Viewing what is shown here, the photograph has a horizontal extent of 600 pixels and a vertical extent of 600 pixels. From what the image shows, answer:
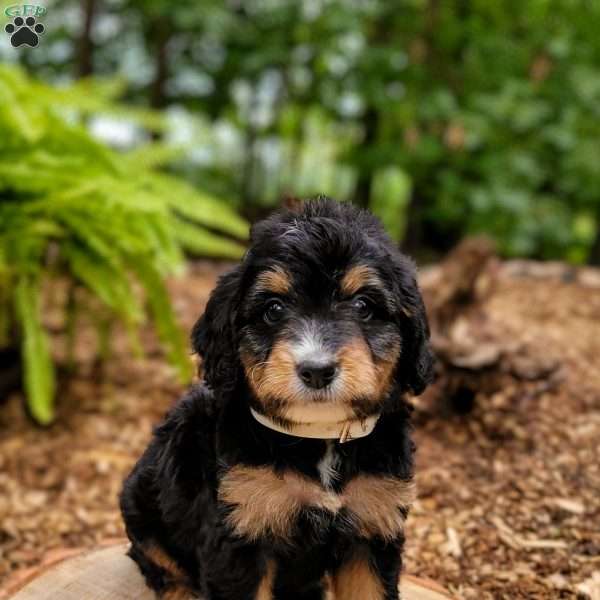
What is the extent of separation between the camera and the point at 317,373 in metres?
2.27

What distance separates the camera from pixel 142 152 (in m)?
6.42

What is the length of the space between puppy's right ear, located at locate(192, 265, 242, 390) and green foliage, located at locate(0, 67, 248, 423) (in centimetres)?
260

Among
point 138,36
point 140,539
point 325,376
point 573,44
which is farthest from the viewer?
point 138,36

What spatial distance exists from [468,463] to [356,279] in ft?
9.01

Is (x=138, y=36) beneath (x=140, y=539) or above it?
above

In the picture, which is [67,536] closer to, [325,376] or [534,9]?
[325,376]

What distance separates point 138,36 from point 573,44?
19.3 ft

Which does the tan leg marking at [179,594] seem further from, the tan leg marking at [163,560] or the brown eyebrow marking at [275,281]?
the brown eyebrow marking at [275,281]

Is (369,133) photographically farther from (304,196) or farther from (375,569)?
(375,569)

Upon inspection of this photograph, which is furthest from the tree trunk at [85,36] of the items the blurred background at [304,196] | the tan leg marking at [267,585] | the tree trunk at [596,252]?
the tan leg marking at [267,585]

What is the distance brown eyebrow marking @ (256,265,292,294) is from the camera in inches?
96.0

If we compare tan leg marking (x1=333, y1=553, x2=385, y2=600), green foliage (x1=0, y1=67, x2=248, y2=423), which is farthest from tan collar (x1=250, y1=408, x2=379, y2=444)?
green foliage (x1=0, y1=67, x2=248, y2=423)

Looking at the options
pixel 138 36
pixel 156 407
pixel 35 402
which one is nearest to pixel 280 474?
pixel 35 402

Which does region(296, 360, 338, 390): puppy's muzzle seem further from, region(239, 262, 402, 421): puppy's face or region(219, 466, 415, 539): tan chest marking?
region(219, 466, 415, 539): tan chest marking
